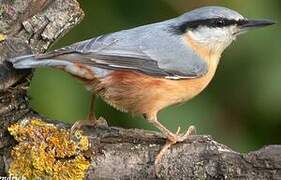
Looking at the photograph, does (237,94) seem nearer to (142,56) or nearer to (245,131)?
(245,131)

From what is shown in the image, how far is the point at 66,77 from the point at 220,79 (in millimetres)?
797

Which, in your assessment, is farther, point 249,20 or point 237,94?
point 237,94

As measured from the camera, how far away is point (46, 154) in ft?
8.40

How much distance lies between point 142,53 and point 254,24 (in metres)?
0.55

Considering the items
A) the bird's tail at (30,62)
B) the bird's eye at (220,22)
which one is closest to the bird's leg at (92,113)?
the bird's tail at (30,62)

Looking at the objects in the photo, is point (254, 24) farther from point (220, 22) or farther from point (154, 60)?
point (154, 60)

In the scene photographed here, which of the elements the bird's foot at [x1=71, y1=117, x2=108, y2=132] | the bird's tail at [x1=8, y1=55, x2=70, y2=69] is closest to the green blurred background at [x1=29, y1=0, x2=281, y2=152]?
the bird's foot at [x1=71, y1=117, x2=108, y2=132]

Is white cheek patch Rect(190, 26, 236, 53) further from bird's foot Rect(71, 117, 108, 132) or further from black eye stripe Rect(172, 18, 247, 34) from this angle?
bird's foot Rect(71, 117, 108, 132)

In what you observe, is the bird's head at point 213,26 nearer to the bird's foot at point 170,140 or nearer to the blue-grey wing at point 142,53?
the blue-grey wing at point 142,53

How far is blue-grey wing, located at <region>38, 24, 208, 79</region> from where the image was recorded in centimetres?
295

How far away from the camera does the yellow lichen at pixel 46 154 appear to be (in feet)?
8.35

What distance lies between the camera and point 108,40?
3.04 m

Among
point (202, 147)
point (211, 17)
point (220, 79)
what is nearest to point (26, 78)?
point (202, 147)

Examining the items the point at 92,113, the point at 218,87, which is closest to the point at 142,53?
the point at 92,113
